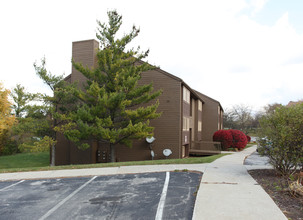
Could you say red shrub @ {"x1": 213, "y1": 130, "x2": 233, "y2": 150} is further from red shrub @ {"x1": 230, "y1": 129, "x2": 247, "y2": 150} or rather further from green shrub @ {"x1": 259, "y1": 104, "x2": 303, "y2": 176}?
green shrub @ {"x1": 259, "y1": 104, "x2": 303, "y2": 176}

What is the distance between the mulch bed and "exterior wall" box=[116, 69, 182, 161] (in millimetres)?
9984

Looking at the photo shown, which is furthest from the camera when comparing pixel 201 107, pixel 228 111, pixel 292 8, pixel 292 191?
pixel 228 111

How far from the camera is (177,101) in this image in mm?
18953

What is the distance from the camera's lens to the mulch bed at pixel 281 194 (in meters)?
5.19

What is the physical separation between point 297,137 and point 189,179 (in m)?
3.50

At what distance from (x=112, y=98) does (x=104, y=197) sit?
9.13m

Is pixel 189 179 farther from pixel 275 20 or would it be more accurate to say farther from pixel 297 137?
pixel 275 20

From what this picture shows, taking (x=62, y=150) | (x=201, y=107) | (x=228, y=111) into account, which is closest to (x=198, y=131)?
(x=201, y=107)

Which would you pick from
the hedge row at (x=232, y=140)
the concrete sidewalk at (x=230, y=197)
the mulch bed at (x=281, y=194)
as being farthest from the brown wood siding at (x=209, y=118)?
the mulch bed at (x=281, y=194)

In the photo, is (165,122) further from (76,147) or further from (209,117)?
(209,117)

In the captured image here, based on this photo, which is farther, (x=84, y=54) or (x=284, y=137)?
(x=84, y=54)

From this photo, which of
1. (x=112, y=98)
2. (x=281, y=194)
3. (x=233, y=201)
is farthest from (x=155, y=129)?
(x=233, y=201)

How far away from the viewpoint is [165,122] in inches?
755

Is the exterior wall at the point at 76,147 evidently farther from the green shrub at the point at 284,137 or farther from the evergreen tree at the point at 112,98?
the green shrub at the point at 284,137
